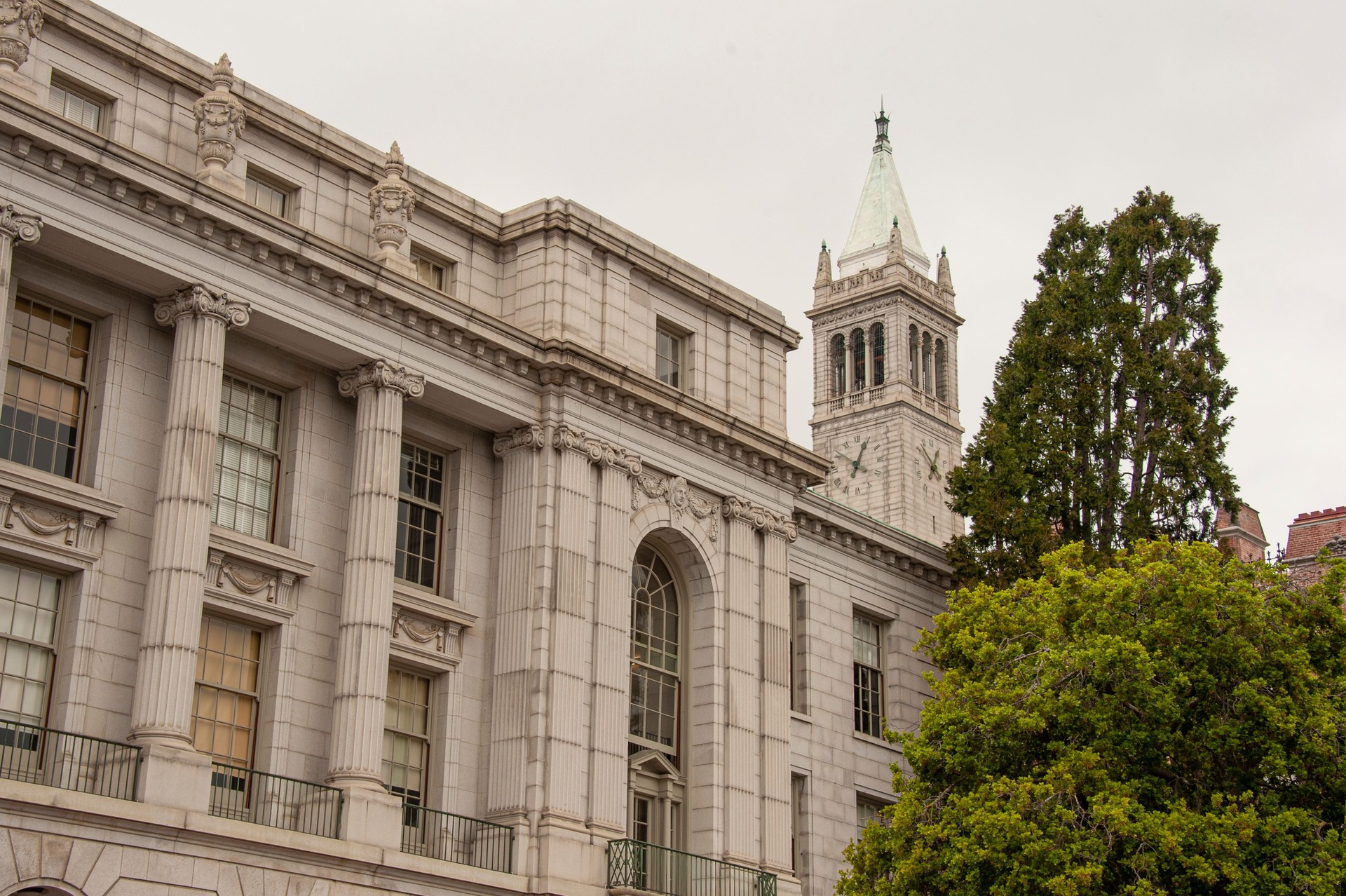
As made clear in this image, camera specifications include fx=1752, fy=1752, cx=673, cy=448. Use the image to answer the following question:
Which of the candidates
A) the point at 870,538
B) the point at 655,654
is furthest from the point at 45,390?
the point at 870,538

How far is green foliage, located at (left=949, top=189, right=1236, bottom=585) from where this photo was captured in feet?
133

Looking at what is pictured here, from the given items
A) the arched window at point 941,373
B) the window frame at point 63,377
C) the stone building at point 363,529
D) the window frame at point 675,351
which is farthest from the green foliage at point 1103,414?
the arched window at point 941,373

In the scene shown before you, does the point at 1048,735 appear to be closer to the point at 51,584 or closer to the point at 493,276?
the point at 493,276

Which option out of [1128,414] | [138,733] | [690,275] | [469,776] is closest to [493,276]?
[690,275]

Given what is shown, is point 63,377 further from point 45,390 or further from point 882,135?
point 882,135

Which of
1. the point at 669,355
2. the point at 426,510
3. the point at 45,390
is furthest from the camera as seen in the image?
the point at 669,355

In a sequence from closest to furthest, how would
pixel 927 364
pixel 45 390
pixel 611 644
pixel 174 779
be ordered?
pixel 174 779
pixel 45 390
pixel 611 644
pixel 927 364

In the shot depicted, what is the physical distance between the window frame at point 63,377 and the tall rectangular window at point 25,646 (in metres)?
1.64

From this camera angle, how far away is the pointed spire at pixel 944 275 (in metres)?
131

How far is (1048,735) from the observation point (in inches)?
1174

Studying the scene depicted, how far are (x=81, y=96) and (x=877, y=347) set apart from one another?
335ft

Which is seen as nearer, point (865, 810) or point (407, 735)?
point (407, 735)

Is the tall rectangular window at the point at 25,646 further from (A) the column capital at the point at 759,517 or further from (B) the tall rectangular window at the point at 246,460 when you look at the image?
(A) the column capital at the point at 759,517

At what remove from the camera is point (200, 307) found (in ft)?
87.9
